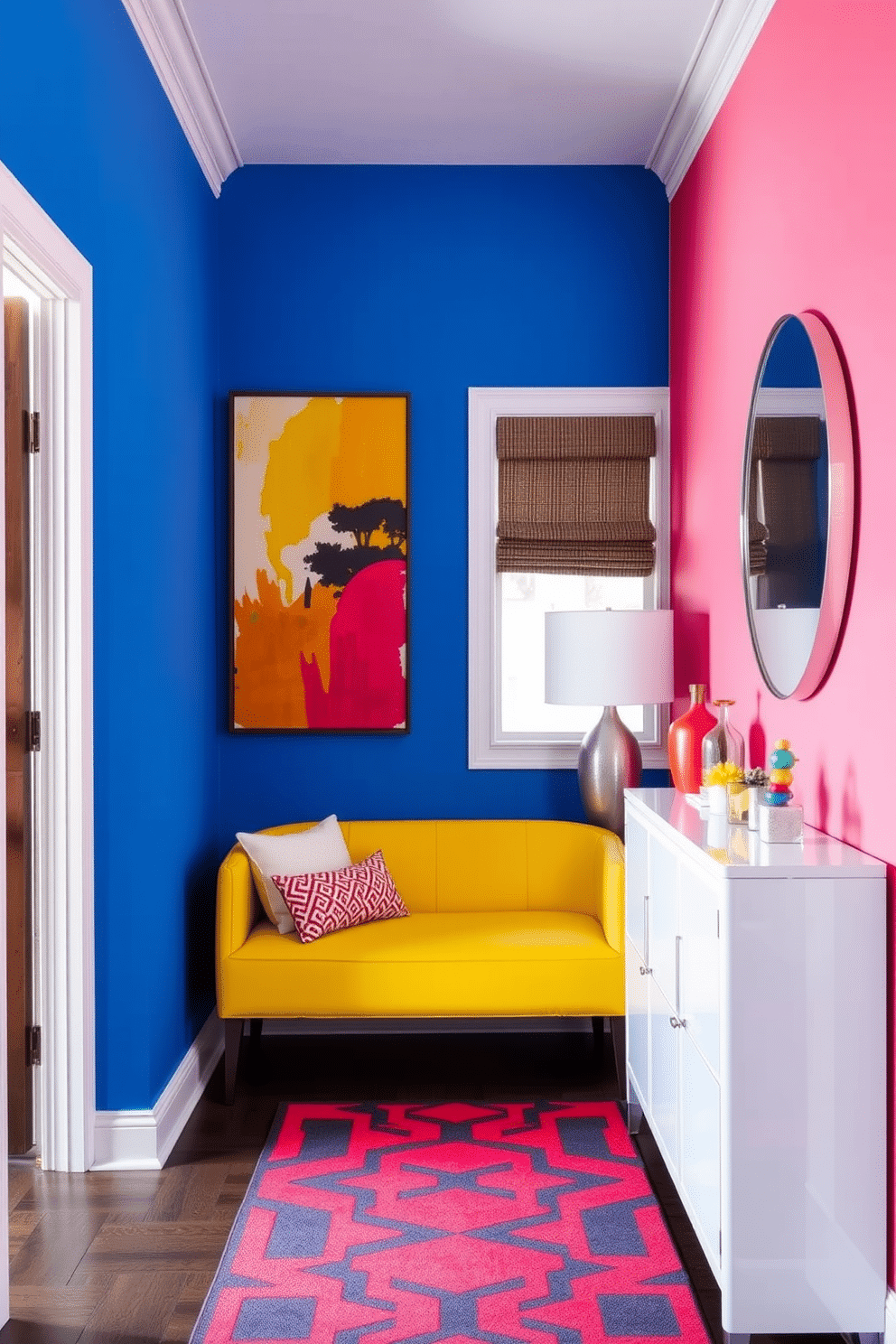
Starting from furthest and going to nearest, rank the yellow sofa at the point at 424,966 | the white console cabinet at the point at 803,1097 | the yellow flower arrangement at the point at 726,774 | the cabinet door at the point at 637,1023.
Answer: the yellow sofa at the point at 424,966 < the cabinet door at the point at 637,1023 < the yellow flower arrangement at the point at 726,774 < the white console cabinet at the point at 803,1097

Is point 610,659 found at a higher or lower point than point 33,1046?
higher

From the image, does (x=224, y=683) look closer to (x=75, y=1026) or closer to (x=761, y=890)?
(x=75, y=1026)

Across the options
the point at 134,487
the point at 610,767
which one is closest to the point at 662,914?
the point at 610,767

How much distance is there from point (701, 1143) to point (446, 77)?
10.3 feet

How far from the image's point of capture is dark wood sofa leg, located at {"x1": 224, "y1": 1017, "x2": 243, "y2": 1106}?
135 inches

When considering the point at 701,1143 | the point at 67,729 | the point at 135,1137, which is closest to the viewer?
the point at 701,1143

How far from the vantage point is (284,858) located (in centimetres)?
373

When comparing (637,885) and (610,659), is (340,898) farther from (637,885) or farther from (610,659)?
(610,659)

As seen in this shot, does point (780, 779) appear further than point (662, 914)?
No

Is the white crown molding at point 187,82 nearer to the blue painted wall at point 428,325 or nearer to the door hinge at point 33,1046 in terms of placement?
the blue painted wall at point 428,325

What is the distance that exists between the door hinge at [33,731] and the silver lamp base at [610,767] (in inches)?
72.8

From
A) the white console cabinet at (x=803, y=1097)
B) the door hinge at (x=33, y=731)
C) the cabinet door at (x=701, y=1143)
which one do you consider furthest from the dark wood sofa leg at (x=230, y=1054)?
the white console cabinet at (x=803, y=1097)

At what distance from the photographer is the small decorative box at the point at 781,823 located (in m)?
2.39

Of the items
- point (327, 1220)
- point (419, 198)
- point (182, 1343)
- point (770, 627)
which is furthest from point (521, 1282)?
point (419, 198)
